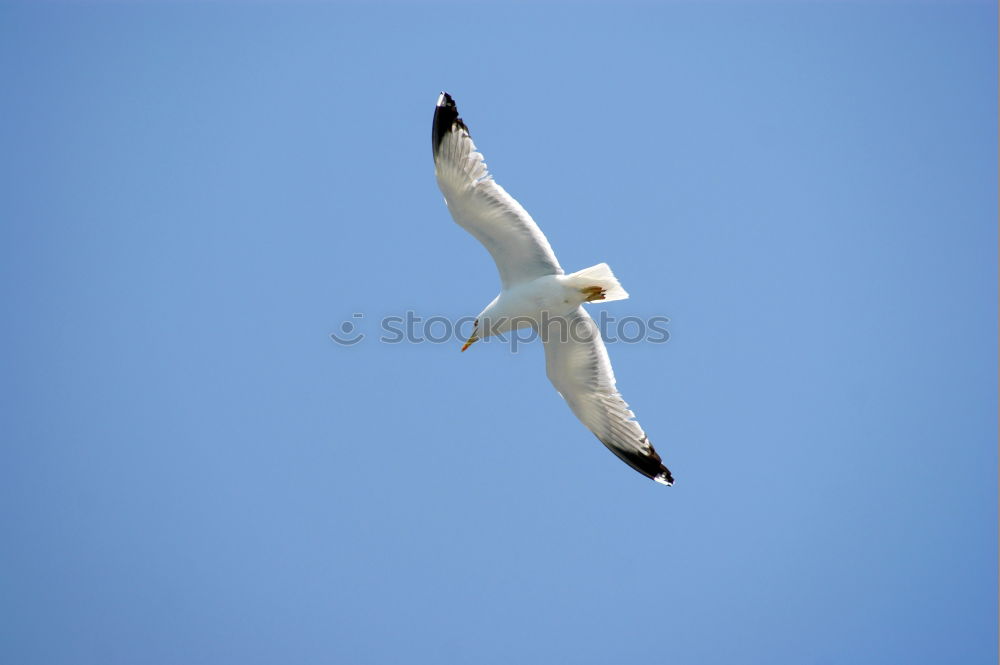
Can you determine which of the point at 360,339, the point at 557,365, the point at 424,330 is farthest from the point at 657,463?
the point at 360,339

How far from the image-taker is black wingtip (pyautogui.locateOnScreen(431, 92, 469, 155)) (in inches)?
351

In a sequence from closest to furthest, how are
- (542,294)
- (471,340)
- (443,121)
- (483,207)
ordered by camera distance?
1. (443,121)
2. (483,207)
3. (542,294)
4. (471,340)

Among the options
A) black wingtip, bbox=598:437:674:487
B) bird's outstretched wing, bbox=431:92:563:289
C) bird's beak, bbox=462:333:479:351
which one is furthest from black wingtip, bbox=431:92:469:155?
black wingtip, bbox=598:437:674:487

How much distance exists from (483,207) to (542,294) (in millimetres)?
982

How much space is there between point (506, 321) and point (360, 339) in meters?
2.48

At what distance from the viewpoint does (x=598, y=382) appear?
9891 millimetres

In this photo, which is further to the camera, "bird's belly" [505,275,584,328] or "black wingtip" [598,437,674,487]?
"black wingtip" [598,437,674,487]

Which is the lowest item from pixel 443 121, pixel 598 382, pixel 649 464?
pixel 649 464

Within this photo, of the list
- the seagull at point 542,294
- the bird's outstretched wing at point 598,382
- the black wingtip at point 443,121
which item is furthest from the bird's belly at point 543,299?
the black wingtip at point 443,121

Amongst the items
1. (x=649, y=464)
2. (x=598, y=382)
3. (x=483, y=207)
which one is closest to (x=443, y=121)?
(x=483, y=207)

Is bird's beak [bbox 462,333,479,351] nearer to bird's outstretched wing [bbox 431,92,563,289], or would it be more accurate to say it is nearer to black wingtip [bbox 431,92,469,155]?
bird's outstretched wing [bbox 431,92,563,289]

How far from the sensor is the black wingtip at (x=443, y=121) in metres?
8.91

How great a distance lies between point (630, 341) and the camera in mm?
10555

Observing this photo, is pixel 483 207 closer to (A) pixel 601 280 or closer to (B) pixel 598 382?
(A) pixel 601 280
